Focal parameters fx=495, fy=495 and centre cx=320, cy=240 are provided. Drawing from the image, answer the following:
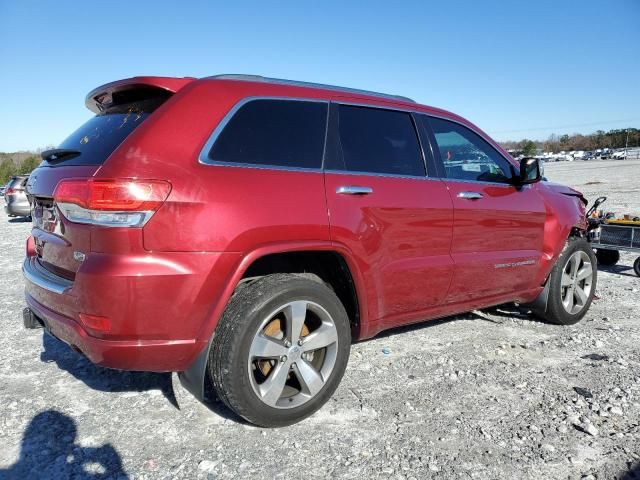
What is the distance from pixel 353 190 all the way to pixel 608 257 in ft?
19.5

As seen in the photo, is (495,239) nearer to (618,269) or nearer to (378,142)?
(378,142)

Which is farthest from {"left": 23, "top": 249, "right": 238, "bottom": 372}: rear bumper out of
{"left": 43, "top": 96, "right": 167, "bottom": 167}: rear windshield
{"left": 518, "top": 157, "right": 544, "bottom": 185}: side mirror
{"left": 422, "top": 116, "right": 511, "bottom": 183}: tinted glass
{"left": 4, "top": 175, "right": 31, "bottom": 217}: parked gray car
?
{"left": 4, "top": 175, "right": 31, "bottom": 217}: parked gray car

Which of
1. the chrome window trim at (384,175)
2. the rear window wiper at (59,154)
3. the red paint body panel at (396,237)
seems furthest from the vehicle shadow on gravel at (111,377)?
the chrome window trim at (384,175)

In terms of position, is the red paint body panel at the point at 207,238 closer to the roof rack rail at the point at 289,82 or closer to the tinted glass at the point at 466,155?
the roof rack rail at the point at 289,82

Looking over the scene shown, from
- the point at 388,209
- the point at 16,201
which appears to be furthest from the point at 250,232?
the point at 16,201

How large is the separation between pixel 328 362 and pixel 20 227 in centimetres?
1403

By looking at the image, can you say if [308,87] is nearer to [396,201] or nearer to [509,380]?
[396,201]

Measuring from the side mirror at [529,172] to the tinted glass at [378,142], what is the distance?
3.63ft

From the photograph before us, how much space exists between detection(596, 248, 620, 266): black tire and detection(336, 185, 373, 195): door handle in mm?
5588

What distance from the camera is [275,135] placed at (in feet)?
9.25

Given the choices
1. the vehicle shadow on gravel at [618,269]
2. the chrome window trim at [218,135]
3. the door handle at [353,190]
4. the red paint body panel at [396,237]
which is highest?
the chrome window trim at [218,135]

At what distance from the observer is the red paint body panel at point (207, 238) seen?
7.58 ft

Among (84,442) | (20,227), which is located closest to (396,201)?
(84,442)

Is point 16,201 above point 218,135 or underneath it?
underneath
